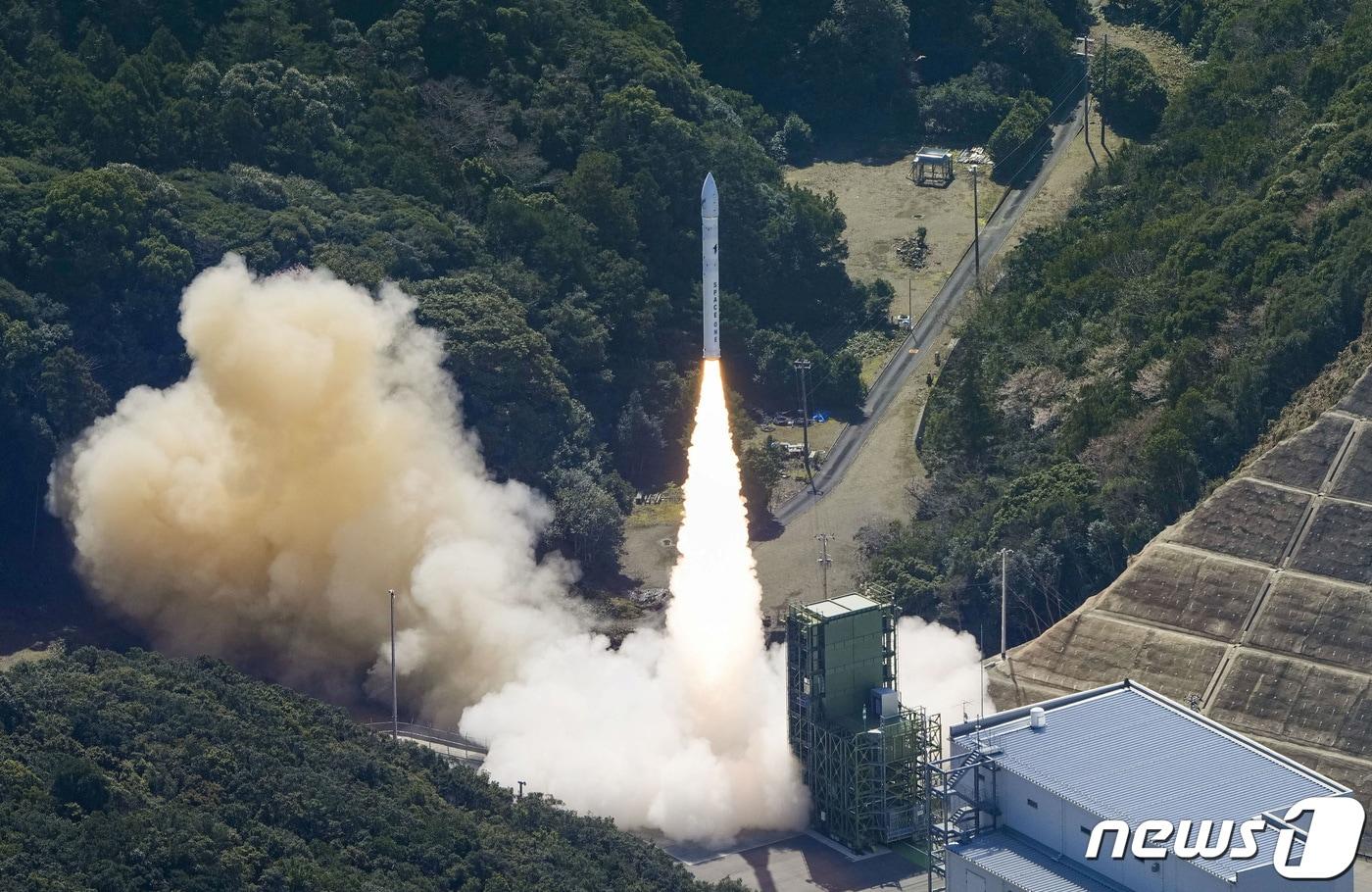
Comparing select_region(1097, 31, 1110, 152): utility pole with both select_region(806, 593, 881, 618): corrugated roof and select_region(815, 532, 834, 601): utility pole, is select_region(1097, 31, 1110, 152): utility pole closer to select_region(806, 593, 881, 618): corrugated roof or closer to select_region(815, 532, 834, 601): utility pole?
select_region(815, 532, 834, 601): utility pole

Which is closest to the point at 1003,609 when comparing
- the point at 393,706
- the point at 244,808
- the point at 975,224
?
the point at 393,706

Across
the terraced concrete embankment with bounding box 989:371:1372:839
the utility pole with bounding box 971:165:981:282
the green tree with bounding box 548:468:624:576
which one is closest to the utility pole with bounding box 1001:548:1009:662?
the terraced concrete embankment with bounding box 989:371:1372:839

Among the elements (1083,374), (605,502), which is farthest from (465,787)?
(1083,374)

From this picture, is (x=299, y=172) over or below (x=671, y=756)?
over

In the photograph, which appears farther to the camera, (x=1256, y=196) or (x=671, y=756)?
(x=1256, y=196)

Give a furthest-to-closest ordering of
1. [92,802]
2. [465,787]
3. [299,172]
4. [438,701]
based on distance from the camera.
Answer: [299,172] < [438,701] < [465,787] < [92,802]

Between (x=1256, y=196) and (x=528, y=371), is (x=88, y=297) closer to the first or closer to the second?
(x=528, y=371)

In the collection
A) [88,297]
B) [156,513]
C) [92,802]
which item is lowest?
[92,802]

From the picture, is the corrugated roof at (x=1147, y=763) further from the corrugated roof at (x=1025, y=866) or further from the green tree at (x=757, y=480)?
the green tree at (x=757, y=480)

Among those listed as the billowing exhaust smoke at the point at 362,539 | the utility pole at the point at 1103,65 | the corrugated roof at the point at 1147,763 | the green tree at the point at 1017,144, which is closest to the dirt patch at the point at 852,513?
the billowing exhaust smoke at the point at 362,539
